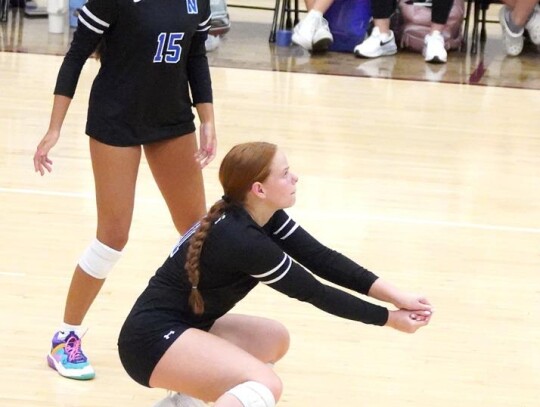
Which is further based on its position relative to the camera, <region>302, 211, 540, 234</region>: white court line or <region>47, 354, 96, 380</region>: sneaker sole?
<region>302, 211, 540, 234</region>: white court line

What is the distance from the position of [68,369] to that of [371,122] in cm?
364

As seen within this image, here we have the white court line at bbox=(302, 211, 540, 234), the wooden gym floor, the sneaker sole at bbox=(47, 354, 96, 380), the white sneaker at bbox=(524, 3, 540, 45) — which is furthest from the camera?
the white sneaker at bbox=(524, 3, 540, 45)

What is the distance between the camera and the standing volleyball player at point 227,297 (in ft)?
9.36

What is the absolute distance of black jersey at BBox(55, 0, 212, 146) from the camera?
3.32m

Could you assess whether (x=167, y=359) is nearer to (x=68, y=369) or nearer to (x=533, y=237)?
(x=68, y=369)

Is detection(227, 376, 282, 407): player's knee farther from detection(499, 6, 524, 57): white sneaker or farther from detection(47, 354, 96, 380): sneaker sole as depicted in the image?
detection(499, 6, 524, 57): white sneaker

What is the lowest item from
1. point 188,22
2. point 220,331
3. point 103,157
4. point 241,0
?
point 241,0

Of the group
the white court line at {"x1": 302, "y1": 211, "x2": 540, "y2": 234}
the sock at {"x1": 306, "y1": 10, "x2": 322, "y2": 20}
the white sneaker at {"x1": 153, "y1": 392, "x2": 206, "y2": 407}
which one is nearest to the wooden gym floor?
the white court line at {"x1": 302, "y1": 211, "x2": 540, "y2": 234}

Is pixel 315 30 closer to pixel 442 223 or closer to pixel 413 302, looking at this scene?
pixel 442 223

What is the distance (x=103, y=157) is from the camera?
3.44 m

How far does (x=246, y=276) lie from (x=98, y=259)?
735mm

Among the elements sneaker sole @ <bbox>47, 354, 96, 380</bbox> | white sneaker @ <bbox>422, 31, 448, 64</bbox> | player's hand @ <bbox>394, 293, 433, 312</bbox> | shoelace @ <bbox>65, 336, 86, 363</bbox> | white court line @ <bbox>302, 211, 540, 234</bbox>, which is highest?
player's hand @ <bbox>394, 293, 433, 312</bbox>

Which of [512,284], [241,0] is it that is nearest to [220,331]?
[512,284]

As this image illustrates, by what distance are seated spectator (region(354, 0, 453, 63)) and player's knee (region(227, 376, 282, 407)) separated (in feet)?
19.6
